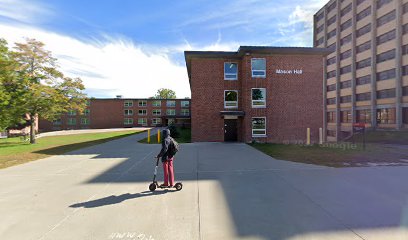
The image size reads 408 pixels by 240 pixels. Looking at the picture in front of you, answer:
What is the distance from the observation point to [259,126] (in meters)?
19.0

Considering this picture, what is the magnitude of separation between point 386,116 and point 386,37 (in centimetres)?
1463

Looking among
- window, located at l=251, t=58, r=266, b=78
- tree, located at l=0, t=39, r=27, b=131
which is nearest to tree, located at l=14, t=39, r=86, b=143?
tree, located at l=0, t=39, r=27, b=131

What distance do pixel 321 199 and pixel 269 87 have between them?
1513 cm

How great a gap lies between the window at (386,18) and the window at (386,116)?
16.3 meters

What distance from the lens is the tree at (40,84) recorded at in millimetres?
18094

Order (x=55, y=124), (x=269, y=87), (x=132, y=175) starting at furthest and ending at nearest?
(x=55, y=124) → (x=269, y=87) → (x=132, y=175)

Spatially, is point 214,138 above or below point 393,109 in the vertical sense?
below

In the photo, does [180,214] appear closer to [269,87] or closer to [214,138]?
[214,138]

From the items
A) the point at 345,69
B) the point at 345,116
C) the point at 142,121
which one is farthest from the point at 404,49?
the point at 142,121

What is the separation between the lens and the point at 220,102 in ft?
63.6

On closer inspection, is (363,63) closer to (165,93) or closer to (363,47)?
(363,47)

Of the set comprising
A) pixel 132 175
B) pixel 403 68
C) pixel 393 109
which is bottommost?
pixel 132 175

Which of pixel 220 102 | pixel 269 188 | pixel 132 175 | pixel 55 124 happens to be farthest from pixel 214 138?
pixel 55 124

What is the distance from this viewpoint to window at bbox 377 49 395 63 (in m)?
36.3
